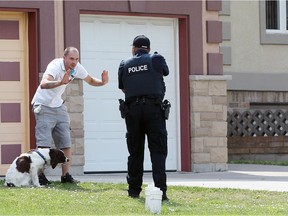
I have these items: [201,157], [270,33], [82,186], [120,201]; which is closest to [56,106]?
[82,186]

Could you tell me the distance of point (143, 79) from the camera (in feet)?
38.3

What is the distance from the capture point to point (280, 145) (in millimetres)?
21203

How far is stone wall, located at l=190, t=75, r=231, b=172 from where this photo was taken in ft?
55.3

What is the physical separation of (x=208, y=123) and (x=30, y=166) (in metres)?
4.67

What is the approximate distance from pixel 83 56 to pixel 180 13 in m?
1.86

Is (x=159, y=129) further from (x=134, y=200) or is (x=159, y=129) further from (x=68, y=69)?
(x=68, y=69)

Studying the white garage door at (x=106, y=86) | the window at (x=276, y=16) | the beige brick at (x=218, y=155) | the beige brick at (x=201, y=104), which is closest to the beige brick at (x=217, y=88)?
the beige brick at (x=201, y=104)

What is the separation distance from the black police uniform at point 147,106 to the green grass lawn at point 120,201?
56cm

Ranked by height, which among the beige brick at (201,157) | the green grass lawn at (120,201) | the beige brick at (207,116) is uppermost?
the beige brick at (207,116)

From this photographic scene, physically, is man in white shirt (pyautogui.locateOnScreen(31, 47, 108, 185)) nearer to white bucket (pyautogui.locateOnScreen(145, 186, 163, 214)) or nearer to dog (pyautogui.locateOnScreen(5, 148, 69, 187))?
dog (pyautogui.locateOnScreen(5, 148, 69, 187))

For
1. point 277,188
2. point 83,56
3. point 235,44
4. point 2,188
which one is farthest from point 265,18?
point 2,188

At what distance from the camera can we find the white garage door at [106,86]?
1634cm

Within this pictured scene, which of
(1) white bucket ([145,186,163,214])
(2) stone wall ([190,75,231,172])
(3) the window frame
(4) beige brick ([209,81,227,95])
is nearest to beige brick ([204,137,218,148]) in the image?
(2) stone wall ([190,75,231,172])

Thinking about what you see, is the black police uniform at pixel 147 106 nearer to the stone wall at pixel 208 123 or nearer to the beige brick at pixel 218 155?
the stone wall at pixel 208 123
